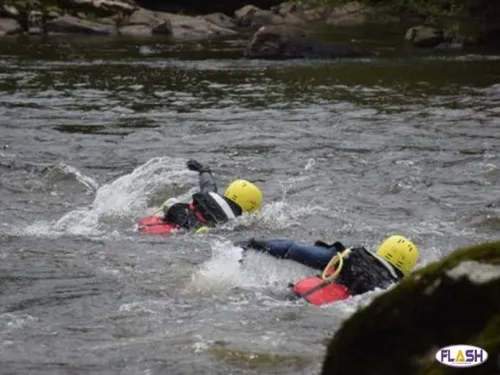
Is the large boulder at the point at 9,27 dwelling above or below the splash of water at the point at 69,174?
above

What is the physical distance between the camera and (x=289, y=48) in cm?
2992

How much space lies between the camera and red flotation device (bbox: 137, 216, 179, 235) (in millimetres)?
11188

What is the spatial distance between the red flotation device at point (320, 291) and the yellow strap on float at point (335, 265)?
0.05 metres

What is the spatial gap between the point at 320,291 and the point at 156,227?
326 cm

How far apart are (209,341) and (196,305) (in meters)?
1.14

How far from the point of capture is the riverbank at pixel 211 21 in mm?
35781

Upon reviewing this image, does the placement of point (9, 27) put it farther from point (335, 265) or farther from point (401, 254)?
point (335, 265)

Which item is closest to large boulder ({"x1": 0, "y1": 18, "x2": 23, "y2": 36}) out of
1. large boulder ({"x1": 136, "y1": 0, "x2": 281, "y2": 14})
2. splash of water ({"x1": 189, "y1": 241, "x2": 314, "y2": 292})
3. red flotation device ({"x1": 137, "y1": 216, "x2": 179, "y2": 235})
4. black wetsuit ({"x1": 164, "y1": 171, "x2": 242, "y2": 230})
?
large boulder ({"x1": 136, "y1": 0, "x2": 281, "y2": 14})

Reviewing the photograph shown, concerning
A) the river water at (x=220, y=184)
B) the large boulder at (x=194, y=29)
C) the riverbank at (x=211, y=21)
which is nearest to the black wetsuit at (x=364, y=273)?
the river water at (x=220, y=184)

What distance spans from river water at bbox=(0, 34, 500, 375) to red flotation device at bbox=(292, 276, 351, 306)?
118mm

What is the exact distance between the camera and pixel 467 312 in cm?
438

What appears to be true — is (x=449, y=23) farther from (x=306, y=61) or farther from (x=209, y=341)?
(x=209, y=341)

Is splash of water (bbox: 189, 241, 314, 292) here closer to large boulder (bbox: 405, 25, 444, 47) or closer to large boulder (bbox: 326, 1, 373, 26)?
large boulder (bbox: 405, 25, 444, 47)

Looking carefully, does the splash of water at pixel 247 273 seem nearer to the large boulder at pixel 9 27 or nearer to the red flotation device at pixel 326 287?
the red flotation device at pixel 326 287
